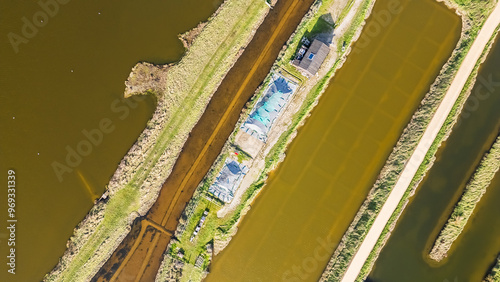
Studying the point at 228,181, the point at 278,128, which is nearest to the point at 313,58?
the point at 278,128

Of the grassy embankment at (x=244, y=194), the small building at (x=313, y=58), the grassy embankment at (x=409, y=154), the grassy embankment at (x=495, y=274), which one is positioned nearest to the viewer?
the small building at (x=313, y=58)

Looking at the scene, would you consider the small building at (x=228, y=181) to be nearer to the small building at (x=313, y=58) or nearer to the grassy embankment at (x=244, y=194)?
the grassy embankment at (x=244, y=194)

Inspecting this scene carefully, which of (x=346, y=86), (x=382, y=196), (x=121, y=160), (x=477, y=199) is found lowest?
(x=121, y=160)

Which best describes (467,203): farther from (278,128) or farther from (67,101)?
(67,101)

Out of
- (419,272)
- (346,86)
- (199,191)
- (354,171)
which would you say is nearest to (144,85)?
(199,191)

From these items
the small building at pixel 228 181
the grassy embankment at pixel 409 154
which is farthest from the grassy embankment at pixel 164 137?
the grassy embankment at pixel 409 154

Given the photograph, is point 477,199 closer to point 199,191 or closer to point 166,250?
point 199,191
